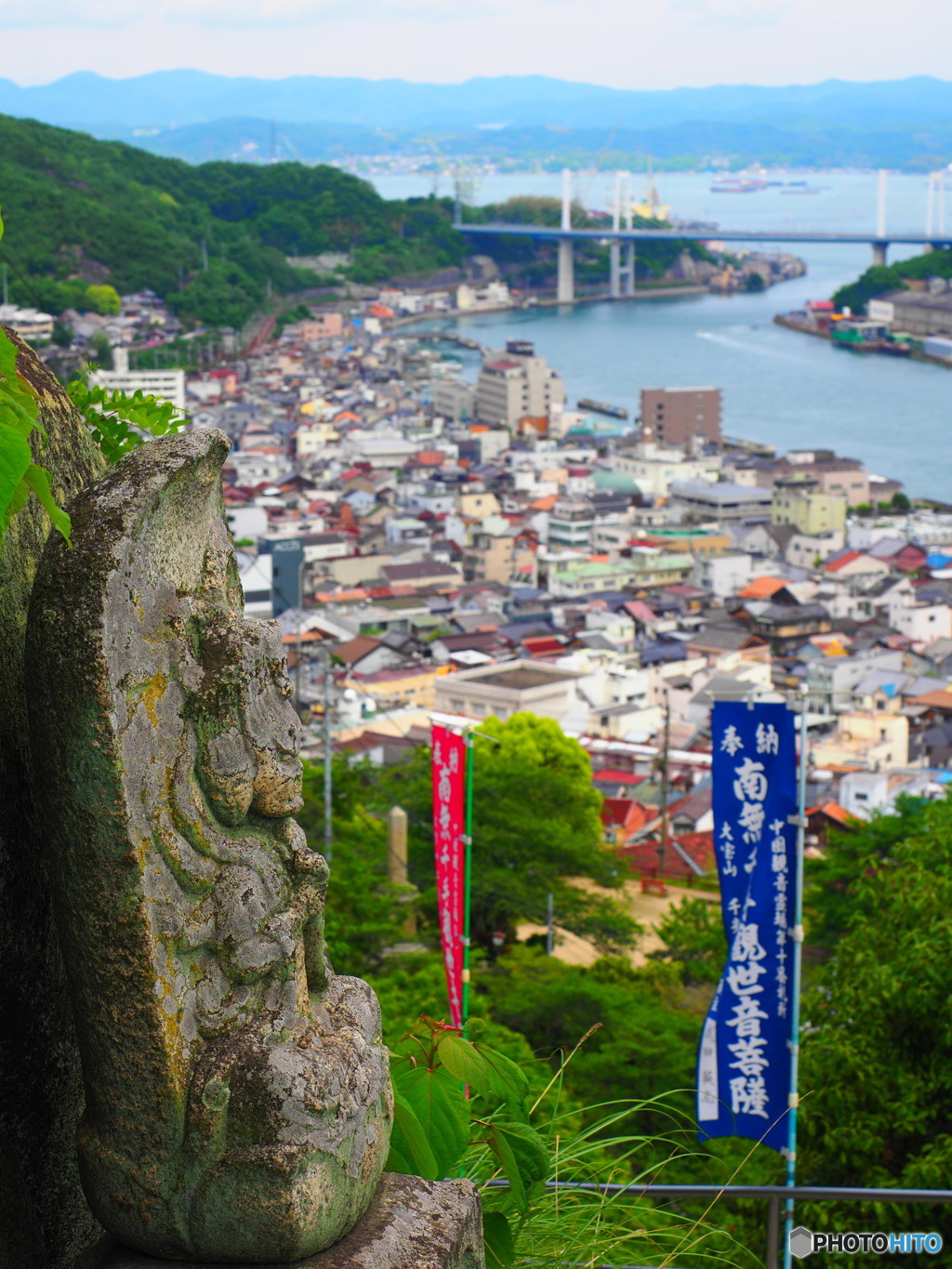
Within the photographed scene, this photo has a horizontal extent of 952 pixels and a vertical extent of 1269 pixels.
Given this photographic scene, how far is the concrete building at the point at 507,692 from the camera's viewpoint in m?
14.1

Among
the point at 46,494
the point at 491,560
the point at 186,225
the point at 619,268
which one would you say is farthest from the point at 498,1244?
the point at 619,268

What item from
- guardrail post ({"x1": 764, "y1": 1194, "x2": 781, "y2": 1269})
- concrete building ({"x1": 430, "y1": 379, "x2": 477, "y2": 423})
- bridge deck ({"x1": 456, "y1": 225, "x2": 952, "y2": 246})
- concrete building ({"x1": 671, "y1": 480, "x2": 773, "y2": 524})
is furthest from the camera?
bridge deck ({"x1": 456, "y1": 225, "x2": 952, "y2": 246})

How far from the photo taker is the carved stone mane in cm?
84

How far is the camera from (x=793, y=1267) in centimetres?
290

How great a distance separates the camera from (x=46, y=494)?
30.9 inches

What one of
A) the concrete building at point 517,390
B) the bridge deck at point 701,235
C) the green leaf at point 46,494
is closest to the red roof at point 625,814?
the green leaf at point 46,494

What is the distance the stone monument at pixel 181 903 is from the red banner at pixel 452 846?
2531 mm

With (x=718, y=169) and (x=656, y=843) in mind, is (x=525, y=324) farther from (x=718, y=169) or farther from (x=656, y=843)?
(x=718, y=169)

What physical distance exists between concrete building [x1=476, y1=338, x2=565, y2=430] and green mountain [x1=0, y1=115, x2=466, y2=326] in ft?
33.5

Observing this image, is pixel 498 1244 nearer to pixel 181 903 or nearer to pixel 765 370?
pixel 181 903

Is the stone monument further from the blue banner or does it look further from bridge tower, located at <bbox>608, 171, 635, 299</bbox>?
bridge tower, located at <bbox>608, 171, 635, 299</bbox>

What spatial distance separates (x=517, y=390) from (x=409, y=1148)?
33.6 meters

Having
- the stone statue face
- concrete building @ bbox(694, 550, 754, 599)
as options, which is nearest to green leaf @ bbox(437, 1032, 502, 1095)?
the stone statue face

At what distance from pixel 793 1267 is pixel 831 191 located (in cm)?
10434
